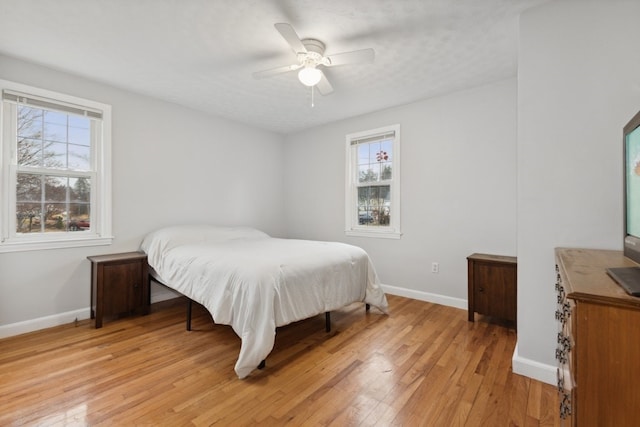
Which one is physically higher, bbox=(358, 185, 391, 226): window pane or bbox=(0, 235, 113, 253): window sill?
bbox=(358, 185, 391, 226): window pane

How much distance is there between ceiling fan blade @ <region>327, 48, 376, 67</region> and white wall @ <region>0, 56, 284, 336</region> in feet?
7.93

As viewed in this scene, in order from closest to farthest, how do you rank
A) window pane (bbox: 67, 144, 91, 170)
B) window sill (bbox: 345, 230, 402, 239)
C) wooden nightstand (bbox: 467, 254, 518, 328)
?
wooden nightstand (bbox: 467, 254, 518, 328) → window pane (bbox: 67, 144, 91, 170) → window sill (bbox: 345, 230, 402, 239)

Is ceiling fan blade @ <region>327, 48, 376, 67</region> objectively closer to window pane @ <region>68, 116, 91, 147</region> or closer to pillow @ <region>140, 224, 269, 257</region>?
pillow @ <region>140, 224, 269, 257</region>

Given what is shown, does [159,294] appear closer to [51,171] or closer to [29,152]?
[51,171]

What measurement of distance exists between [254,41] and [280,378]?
2507mm

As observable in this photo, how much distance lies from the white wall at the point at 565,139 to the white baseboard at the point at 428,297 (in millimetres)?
1290

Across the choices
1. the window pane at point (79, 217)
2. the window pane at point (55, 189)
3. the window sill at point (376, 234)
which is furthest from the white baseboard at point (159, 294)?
the window sill at point (376, 234)

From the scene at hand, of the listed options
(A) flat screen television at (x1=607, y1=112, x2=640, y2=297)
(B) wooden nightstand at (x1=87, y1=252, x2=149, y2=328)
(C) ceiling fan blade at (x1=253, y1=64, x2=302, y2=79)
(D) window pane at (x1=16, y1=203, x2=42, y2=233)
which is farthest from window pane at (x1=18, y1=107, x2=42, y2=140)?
(A) flat screen television at (x1=607, y1=112, x2=640, y2=297)

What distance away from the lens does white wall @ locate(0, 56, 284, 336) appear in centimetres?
267

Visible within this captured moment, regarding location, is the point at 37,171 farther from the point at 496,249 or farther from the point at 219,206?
the point at 496,249

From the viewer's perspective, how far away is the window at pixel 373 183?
380 centimetres

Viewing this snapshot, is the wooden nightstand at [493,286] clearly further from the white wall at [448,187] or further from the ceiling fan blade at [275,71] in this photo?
the ceiling fan blade at [275,71]

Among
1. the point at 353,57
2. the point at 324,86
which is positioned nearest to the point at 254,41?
the point at 324,86

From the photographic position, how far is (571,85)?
5.89 feet
